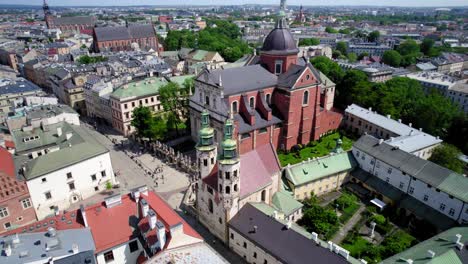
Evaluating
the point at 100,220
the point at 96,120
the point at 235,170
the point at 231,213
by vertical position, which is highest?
the point at 235,170

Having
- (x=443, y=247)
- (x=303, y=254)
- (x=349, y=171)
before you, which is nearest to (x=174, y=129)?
(x=349, y=171)

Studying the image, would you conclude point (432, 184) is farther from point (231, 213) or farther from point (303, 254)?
point (231, 213)

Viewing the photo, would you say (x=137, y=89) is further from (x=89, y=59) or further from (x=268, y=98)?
(x=89, y=59)

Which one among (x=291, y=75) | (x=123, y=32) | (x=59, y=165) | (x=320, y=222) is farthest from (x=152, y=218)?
(x=123, y=32)

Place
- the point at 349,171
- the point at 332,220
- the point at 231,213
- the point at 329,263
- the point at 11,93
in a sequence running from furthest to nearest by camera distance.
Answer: the point at 11,93 → the point at 349,171 → the point at 332,220 → the point at 231,213 → the point at 329,263

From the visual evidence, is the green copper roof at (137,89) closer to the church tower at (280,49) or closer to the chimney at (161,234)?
the church tower at (280,49)

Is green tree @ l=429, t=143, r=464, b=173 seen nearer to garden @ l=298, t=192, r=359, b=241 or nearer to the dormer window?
garden @ l=298, t=192, r=359, b=241

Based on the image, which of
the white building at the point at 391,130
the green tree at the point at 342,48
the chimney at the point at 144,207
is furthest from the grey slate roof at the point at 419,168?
the green tree at the point at 342,48
